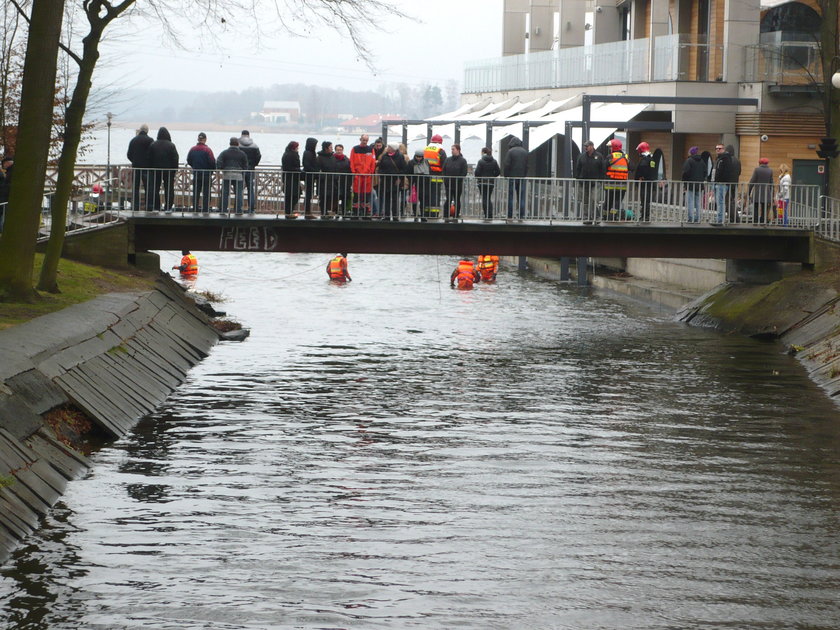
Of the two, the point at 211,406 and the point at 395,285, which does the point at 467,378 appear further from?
the point at 395,285

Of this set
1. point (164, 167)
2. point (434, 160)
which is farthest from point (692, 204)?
point (164, 167)

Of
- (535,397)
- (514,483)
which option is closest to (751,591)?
(514,483)

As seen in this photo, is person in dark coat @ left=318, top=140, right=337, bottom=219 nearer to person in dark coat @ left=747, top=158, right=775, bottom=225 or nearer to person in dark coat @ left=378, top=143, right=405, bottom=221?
person in dark coat @ left=378, top=143, right=405, bottom=221

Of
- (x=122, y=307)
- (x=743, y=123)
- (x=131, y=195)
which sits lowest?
(x=122, y=307)

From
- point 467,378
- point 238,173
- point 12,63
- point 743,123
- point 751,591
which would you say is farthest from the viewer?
point 743,123

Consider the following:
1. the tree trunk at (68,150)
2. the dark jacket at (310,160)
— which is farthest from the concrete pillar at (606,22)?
the tree trunk at (68,150)

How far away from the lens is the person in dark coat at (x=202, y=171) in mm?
30531

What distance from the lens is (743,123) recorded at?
4269 centimetres

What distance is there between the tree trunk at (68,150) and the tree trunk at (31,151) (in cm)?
83

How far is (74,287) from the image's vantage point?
26.6 metres

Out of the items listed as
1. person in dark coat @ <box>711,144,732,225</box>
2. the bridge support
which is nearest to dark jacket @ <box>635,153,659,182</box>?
person in dark coat @ <box>711,144,732,225</box>

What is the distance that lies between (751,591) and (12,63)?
29885 mm

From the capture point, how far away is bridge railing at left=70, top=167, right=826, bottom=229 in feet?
101

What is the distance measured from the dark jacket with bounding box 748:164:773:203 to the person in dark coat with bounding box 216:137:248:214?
11.6 metres
